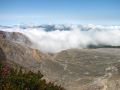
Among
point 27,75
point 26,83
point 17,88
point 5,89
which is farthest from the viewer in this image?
point 27,75

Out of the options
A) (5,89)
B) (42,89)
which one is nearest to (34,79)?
(42,89)

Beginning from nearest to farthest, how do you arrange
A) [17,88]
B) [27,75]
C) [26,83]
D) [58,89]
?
[17,88] < [26,83] < [27,75] < [58,89]

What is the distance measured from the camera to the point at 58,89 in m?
41.0

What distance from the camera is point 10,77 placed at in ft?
116

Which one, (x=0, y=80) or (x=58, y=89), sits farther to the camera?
(x=58, y=89)

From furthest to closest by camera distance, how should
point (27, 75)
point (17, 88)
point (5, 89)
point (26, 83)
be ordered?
point (27, 75) < point (26, 83) < point (17, 88) < point (5, 89)

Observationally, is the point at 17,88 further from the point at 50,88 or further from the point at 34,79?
the point at 50,88

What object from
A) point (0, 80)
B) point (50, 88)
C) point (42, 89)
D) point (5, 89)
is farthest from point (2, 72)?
point (50, 88)

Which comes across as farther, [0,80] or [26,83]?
[26,83]

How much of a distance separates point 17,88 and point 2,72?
227 cm

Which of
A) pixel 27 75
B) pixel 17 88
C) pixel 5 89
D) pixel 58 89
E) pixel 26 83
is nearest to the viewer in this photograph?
pixel 5 89

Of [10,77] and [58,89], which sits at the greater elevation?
[10,77]

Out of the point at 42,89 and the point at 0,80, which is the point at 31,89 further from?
the point at 0,80

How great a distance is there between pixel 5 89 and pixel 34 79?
23.5 ft
